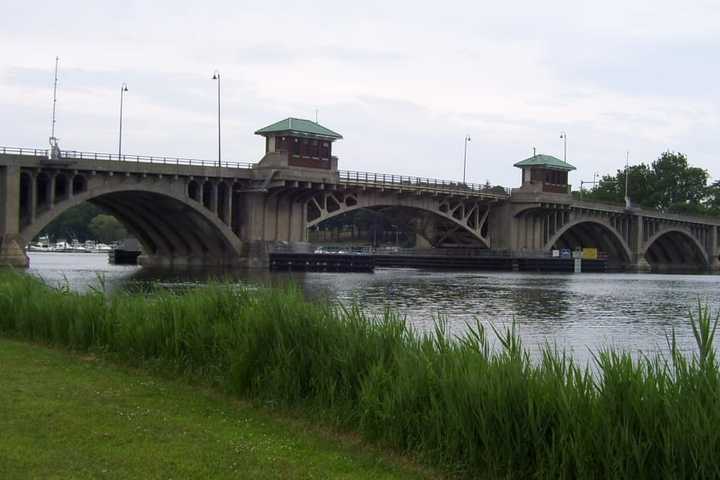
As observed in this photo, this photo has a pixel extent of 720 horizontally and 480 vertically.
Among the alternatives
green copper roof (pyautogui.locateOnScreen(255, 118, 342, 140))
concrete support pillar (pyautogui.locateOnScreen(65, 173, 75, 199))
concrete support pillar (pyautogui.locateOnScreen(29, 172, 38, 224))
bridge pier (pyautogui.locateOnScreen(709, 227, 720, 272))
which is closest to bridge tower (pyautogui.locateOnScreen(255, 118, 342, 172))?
green copper roof (pyautogui.locateOnScreen(255, 118, 342, 140))

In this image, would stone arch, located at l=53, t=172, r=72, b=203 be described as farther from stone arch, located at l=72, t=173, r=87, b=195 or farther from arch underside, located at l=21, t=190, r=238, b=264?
arch underside, located at l=21, t=190, r=238, b=264

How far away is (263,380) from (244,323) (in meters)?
1.15

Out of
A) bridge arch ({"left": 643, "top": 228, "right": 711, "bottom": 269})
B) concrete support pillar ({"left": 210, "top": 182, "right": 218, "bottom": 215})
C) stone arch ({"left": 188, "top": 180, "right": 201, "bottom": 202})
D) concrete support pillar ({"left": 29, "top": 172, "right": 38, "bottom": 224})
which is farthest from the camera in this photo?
bridge arch ({"left": 643, "top": 228, "right": 711, "bottom": 269})

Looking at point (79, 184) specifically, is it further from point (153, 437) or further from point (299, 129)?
point (153, 437)

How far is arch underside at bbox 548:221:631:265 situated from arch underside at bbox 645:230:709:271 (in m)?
17.0

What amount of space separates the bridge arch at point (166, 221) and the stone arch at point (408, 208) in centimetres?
1021

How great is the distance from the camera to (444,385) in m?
11.8

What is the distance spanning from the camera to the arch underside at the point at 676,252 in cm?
15412

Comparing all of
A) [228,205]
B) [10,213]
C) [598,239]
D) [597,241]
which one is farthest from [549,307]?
[597,241]

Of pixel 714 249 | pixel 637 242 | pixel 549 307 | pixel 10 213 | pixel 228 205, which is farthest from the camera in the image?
pixel 714 249

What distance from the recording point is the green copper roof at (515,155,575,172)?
4803 inches

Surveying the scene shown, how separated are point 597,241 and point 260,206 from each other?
215 feet

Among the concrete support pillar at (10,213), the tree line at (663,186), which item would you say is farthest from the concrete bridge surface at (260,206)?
the tree line at (663,186)

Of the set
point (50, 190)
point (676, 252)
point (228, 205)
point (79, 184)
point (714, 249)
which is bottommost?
point (676, 252)
